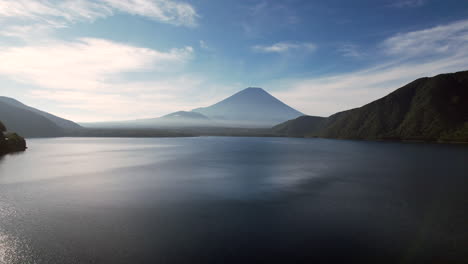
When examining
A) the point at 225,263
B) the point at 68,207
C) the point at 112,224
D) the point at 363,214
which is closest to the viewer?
the point at 225,263

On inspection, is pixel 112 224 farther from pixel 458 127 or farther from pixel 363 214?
pixel 458 127

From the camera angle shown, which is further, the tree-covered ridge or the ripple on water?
the tree-covered ridge

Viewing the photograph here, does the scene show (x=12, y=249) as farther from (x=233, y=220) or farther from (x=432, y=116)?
(x=432, y=116)

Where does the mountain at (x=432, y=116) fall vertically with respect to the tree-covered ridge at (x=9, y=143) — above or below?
above

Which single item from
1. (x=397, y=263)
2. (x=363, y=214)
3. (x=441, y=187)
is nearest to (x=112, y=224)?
(x=397, y=263)

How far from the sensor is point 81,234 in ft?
74.3

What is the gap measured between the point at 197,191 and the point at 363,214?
2442 centimetres

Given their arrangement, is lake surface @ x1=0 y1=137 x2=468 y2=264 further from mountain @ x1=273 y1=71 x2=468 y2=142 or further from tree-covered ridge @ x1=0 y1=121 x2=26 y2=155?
mountain @ x1=273 y1=71 x2=468 y2=142

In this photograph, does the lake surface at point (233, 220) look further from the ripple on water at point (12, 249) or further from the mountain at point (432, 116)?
the mountain at point (432, 116)

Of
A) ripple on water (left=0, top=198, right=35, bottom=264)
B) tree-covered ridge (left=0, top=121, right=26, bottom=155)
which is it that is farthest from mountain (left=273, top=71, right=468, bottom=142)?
tree-covered ridge (left=0, top=121, right=26, bottom=155)

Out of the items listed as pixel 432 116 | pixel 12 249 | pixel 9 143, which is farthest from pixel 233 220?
pixel 432 116

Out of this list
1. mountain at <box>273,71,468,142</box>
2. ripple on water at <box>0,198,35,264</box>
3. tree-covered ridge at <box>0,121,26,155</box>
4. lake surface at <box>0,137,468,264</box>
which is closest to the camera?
ripple on water at <box>0,198,35,264</box>

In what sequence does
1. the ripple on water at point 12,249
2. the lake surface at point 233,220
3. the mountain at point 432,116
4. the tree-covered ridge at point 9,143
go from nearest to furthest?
1. the ripple on water at point 12,249
2. the lake surface at point 233,220
3. the tree-covered ridge at point 9,143
4. the mountain at point 432,116

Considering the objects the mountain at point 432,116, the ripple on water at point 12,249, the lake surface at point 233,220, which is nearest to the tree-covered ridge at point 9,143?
the lake surface at point 233,220
